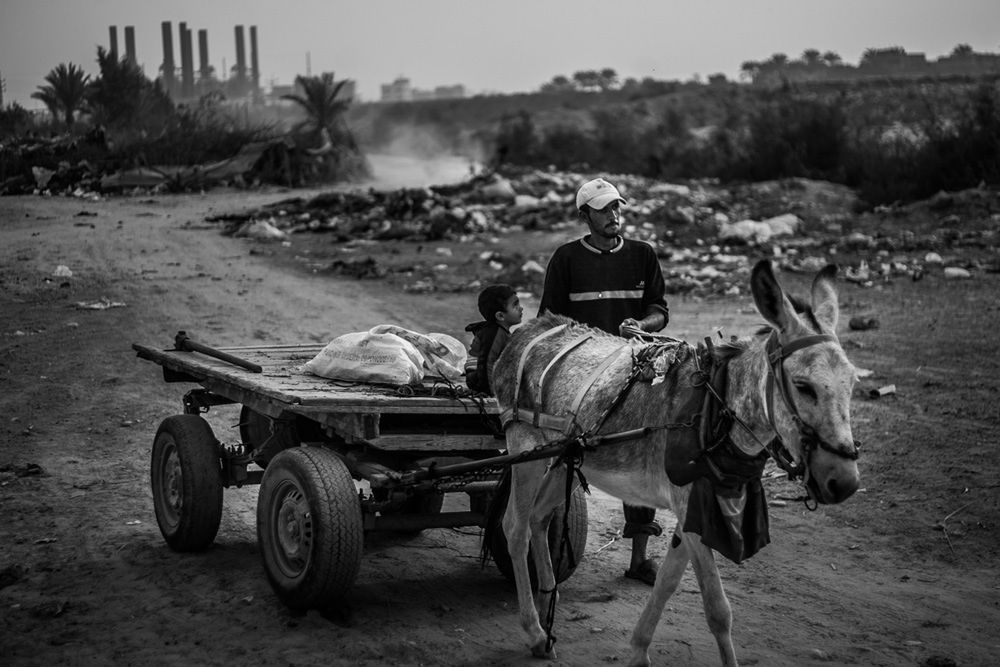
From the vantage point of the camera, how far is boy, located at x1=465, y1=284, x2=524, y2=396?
5133 millimetres

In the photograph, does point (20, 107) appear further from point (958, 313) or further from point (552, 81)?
point (552, 81)

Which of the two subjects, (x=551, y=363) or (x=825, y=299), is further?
(x=551, y=363)

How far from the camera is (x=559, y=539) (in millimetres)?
5648

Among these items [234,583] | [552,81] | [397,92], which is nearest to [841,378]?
[234,583]

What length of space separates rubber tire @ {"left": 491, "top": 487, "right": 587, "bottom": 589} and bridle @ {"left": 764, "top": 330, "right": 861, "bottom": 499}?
2.01 meters

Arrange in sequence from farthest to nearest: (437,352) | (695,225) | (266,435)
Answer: (695,225), (266,435), (437,352)

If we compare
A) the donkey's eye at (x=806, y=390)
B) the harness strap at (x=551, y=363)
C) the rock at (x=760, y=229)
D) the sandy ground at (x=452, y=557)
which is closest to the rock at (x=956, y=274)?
the sandy ground at (x=452, y=557)

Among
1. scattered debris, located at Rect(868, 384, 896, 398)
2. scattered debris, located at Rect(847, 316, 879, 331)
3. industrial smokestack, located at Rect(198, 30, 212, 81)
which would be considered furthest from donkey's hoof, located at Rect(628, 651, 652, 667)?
industrial smokestack, located at Rect(198, 30, 212, 81)

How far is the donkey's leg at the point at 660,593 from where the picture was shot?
4402mm

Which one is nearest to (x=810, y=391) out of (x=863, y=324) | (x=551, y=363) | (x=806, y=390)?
(x=806, y=390)

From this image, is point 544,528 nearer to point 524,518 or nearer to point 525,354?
point 524,518

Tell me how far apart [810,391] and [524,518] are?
6.33 ft

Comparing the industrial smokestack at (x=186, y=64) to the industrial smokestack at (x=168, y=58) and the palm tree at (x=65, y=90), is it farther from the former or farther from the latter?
the palm tree at (x=65, y=90)

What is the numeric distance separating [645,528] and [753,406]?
2197 millimetres
